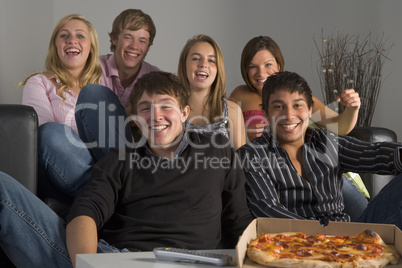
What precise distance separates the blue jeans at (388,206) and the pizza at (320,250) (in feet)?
1.51

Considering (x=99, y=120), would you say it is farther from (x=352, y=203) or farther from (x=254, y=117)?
(x=352, y=203)

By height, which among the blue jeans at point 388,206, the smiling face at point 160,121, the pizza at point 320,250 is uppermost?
the smiling face at point 160,121

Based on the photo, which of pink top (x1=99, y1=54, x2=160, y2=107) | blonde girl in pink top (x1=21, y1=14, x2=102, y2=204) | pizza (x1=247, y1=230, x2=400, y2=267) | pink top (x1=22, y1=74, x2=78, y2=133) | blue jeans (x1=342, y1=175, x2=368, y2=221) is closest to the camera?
pizza (x1=247, y1=230, x2=400, y2=267)

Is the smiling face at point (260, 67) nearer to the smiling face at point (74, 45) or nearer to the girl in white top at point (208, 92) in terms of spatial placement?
the girl in white top at point (208, 92)

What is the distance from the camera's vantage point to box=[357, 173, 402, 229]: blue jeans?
151 cm

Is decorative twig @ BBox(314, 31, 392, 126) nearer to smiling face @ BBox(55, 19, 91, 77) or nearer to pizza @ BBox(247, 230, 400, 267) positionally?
smiling face @ BBox(55, 19, 91, 77)

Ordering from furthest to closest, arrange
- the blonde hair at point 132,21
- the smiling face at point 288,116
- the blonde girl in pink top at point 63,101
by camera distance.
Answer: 1. the blonde hair at point 132,21
2. the blonde girl in pink top at point 63,101
3. the smiling face at point 288,116

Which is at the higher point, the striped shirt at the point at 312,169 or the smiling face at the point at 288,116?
the smiling face at the point at 288,116

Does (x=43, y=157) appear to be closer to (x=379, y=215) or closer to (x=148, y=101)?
(x=148, y=101)

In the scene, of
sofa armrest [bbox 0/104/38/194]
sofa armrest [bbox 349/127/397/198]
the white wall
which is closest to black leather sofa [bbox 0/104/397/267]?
sofa armrest [bbox 0/104/38/194]

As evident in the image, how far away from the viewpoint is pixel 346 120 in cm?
223

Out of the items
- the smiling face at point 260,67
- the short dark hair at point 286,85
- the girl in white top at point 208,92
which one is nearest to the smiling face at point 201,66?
the girl in white top at point 208,92

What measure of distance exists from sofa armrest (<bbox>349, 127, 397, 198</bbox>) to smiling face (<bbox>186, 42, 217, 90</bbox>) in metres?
Result: 0.69

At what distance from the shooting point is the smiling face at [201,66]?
2.37 meters
